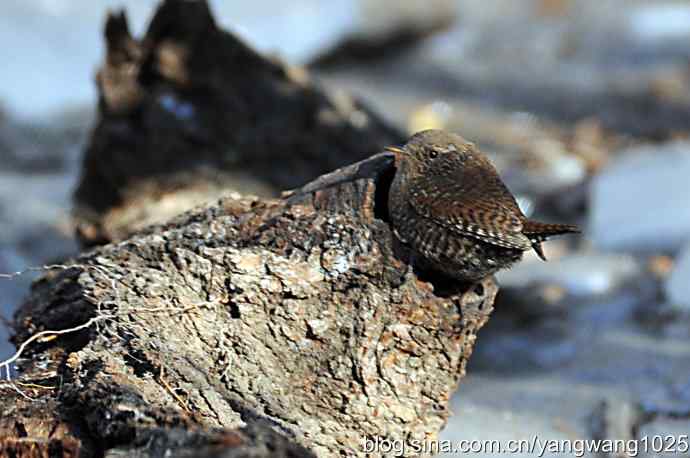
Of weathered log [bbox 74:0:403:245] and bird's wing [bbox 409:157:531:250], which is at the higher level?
weathered log [bbox 74:0:403:245]

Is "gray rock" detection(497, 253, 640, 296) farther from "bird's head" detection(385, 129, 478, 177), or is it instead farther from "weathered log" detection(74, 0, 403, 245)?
"bird's head" detection(385, 129, 478, 177)

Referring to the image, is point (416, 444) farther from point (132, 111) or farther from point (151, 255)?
point (132, 111)

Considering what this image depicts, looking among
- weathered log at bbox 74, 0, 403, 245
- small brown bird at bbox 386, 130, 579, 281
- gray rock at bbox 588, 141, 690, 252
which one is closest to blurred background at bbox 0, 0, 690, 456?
gray rock at bbox 588, 141, 690, 252

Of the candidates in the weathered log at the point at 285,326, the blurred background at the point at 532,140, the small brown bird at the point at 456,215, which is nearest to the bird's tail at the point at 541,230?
the small brown bird at the point at 456,215

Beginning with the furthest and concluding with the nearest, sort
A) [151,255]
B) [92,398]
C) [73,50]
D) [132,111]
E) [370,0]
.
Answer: [370,0], [73,50], [132,111], [151,255], [92,398]

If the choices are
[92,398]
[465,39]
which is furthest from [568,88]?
[92,398]

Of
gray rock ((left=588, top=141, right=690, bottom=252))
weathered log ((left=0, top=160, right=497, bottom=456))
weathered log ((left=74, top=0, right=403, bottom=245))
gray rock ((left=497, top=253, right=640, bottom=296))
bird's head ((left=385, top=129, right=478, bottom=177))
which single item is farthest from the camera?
gray rock ((left=588, top=141, right=690, bottom=252))

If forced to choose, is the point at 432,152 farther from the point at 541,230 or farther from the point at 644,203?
the point at 644,203
